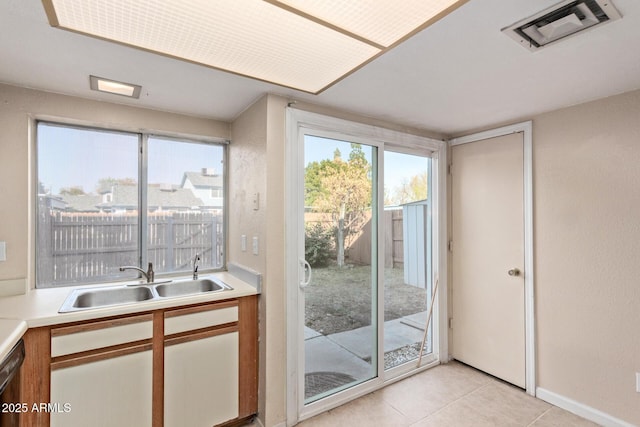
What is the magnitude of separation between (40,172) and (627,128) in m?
4.11

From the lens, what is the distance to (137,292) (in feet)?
7.61

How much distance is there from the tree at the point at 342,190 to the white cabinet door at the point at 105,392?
1529 millimetres

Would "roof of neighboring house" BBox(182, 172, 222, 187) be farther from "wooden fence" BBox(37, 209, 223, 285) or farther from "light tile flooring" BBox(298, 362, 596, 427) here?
"light tile flooring" BBox(298, 362, 596, 427)

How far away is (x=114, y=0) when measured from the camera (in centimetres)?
111

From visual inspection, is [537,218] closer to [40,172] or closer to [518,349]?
[518,349]

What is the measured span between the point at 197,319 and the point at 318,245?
1.00 meters

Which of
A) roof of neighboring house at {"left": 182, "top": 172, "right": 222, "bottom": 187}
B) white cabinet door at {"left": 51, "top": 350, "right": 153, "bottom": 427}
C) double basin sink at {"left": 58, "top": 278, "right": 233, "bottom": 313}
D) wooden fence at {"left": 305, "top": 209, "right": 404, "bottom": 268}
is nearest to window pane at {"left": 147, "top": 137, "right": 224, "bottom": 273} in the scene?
roof of neighboring house at {"left": 182, "top": 172, "right": 222, "bottom": 187}

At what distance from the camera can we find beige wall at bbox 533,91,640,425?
2.08 metres

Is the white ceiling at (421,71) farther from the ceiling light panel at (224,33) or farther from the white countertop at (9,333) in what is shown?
the white countertop at (9,333)

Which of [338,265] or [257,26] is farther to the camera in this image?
[338,265]

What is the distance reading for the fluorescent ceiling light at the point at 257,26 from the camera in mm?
1132

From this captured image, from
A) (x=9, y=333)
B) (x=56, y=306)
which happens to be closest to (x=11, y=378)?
(x=9, y=333)

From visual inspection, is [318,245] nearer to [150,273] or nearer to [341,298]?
[341,298]

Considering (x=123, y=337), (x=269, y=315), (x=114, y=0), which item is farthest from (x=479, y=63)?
(x=123, y=337)
